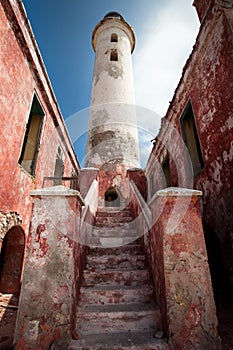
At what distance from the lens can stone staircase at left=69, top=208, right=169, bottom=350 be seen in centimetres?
221

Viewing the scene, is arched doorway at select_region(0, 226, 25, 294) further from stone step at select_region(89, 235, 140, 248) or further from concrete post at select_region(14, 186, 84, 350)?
concrete post at select_region(14, 186, 84, 350)

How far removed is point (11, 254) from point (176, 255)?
451 centimetres

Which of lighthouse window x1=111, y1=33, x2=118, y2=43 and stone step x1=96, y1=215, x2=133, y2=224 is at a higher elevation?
lighthouse window x1=111, y1=33, x2=118, y2=43

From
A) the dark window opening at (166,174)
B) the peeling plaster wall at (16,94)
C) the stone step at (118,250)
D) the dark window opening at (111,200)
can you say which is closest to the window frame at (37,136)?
the peeling plaster wall at (16,94)

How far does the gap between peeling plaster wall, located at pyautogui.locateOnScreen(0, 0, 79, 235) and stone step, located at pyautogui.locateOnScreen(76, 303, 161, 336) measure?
2.77m

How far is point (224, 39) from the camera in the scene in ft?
13.9

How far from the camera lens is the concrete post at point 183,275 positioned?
213cm

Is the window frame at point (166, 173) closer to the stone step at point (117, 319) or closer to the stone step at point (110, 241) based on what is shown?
the stone step at point (110, 241)

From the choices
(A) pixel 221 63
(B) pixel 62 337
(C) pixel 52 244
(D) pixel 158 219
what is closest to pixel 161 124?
(A) pixel 221 63

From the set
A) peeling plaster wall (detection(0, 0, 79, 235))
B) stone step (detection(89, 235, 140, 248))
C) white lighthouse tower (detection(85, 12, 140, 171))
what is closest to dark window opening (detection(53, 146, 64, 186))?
white lighthouse tower (detection(85, 12, 140, 171))

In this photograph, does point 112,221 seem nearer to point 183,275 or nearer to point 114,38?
point 183,275

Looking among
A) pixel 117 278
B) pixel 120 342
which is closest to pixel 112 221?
pixel 117 278

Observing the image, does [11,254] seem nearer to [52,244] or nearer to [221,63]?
[52,244]

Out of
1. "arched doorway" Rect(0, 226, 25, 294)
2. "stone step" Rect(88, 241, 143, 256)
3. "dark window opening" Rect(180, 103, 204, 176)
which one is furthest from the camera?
"dark window opening" Rect(180, 103, 204, 176)
